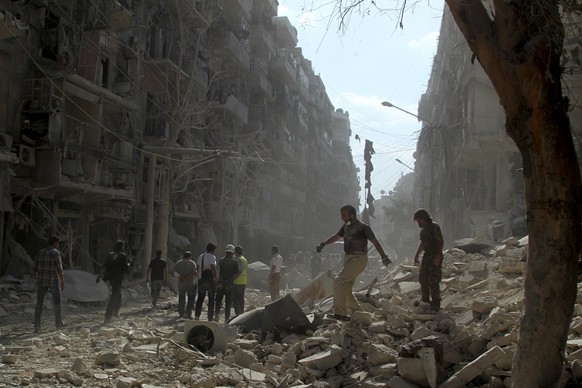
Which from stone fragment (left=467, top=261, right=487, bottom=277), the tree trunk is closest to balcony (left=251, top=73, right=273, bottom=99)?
stone fragment (left=467, top=261, right=487, bottom=277)

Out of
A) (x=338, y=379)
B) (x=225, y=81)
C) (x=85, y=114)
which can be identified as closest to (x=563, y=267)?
(x=338, y=379)

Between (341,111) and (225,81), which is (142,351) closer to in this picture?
(225,81)

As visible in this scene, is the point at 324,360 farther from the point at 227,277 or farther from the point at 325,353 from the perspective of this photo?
the point at 227,277

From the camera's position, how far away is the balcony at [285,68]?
45844 millimetres

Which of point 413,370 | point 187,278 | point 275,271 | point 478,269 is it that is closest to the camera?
point 413,370

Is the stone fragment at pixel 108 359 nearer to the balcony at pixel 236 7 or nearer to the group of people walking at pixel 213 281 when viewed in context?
the group of people walking at pixel 213 281

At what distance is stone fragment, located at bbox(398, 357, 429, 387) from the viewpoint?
5.12 meters

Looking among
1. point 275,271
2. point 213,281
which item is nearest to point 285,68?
point 275,271

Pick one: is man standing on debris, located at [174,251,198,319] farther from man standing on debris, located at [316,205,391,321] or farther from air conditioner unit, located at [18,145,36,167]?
air conditioner unit, located at [18,145,36,167]

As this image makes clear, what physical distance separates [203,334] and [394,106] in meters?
23.9

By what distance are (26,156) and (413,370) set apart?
14330mm

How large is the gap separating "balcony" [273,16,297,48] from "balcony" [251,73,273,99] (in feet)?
28.1

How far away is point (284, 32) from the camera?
5112 cm

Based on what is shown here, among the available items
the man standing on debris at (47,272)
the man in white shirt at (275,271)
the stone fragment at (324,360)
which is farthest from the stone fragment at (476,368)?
the man in white shirt at (275,271)
